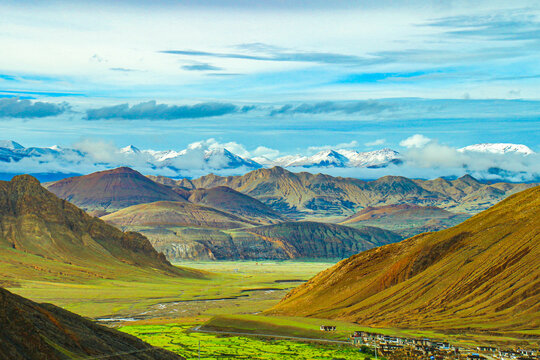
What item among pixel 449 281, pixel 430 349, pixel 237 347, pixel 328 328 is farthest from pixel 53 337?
pixel 449 281

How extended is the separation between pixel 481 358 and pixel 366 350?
65.1ft

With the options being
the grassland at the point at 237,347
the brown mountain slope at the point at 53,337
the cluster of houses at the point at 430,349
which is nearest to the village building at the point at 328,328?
the cluster of houses at the point at 430,349

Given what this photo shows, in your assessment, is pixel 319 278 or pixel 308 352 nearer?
pixel 308 352

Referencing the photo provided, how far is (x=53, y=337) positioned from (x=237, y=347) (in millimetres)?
57161

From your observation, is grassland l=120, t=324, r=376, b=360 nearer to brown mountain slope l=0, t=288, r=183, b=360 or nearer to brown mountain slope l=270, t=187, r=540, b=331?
brown mountain slope l=0, t=288, r=183, b=360

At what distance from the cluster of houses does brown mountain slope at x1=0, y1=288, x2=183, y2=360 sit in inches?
1827

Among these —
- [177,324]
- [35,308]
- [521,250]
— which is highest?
[35,308]

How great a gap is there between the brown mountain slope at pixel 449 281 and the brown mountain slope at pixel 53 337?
262 ft

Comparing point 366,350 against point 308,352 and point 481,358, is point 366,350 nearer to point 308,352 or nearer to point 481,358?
point 308,352

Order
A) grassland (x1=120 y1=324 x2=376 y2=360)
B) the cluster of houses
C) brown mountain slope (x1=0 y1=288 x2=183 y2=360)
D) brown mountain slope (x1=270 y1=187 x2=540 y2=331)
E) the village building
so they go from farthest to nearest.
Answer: brown mountain slope (x1=270 y1=187 x2=540 y2=331) → the village building → grassland (x1=120 y1=324 x2=376 y2=360) → the cluster of houses → brown mountain slope (x1=0 y1=288 x2=183 y2=360)

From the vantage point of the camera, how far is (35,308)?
7369cm

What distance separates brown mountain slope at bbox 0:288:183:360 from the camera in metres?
59.8

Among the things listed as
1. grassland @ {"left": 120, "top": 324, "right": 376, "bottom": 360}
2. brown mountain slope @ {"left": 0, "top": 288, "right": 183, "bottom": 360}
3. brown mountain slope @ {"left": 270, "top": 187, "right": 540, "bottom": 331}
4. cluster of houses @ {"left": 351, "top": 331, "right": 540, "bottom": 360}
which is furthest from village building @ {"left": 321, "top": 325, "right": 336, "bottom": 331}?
brown mountain slope @ {"left": 0, "top": 288, "right": 183, "bottom": 360}

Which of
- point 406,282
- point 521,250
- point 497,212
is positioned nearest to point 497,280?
point 521,250
